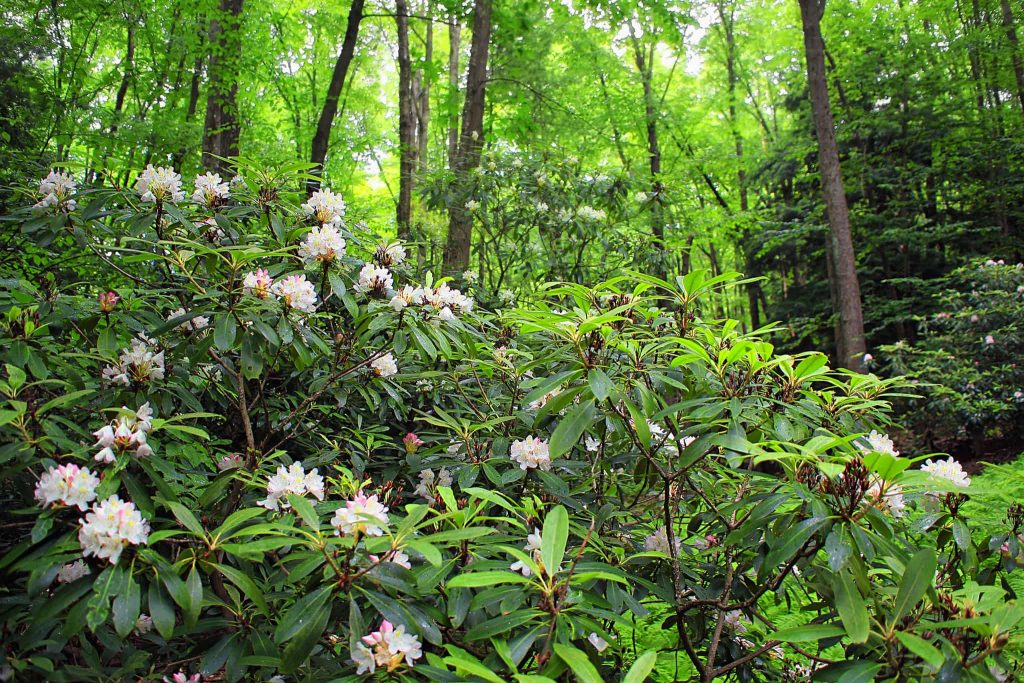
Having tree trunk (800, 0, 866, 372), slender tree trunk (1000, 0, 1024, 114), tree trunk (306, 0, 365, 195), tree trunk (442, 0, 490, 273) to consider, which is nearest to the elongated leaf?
tree trunk (442, 0, 490, 273)

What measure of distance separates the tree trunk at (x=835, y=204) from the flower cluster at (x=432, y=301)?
654 centimetres

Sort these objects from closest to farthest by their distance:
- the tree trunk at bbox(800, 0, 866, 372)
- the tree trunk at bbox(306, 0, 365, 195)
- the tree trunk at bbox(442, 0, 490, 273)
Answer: the tree trunk at bbox(442, 0, 490, 273)
the tree trunk at bbox(306, 0, 365, 195)
the tree trunk at bbox(800, 0, 866, 372)

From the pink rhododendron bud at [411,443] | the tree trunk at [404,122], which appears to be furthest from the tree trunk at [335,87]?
the pink rhododendron bud at [411,443]

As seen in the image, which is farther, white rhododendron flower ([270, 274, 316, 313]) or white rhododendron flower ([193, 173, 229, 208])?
white rhododendron flower ([193, 173, 229, 208])

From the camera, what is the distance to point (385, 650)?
1042mm

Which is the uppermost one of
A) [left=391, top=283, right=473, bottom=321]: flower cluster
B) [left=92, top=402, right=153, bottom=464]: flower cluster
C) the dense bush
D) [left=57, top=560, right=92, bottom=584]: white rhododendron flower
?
[left=391, top=283, right=473, bottom=321]: flower cluster

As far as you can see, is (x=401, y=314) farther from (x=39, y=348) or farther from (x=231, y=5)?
(x=231, y=5)

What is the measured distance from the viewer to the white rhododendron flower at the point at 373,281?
1824mm

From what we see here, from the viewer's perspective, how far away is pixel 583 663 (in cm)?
100

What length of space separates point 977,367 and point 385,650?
8.48 m

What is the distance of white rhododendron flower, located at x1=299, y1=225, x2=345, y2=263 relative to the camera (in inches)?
66.6

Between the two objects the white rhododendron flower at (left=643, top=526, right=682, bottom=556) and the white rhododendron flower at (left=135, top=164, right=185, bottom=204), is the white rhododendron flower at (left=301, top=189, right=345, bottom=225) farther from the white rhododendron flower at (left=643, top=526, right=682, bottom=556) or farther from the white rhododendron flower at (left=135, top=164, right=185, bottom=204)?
the white rhododendron flower at (left=643, top=526, right=682, bottom=556)

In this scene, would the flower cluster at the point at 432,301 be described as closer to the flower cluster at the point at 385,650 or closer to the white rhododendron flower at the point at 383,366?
the white rhododendron flower at the point at 383,366

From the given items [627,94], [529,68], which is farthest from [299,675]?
[627,94]
